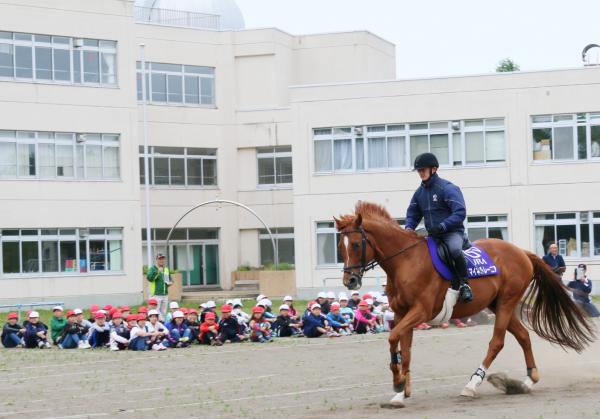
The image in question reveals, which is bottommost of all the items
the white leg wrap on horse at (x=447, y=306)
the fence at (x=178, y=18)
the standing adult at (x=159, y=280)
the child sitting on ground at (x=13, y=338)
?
the child sitting on ground at (x=13, y=338)

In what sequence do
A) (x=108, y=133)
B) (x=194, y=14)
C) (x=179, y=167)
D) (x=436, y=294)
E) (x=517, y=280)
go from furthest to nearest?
(x=194, y=14), (x=179, y=167), (x=108, y=133), (x=517, y=280), (x=436, y=294)

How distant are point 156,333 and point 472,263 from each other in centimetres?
1047

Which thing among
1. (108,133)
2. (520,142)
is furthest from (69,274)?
(520,142)

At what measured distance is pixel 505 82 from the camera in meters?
41.6

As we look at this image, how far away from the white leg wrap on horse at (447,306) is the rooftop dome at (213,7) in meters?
43.2

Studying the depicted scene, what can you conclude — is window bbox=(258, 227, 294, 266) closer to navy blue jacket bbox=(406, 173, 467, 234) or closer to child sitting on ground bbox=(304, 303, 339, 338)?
child sitting on ground bbox=(304, 303, 339, 338)

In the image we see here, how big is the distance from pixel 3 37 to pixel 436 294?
3028 cm

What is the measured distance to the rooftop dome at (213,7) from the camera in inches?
2160

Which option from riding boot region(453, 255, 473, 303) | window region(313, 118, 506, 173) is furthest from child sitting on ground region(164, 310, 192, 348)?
window region(313, 118, 506, 173)

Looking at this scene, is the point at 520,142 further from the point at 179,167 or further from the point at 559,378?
Answer: the point at 559,378

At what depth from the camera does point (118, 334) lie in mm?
22656

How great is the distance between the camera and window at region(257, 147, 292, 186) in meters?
51.5

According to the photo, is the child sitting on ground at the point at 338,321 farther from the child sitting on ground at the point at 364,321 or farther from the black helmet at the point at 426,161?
the black helmet at the point at 426,161

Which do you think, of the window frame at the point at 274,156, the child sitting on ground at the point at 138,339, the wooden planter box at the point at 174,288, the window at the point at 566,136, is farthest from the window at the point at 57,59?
the child sitting on ground at the point at 138,339
